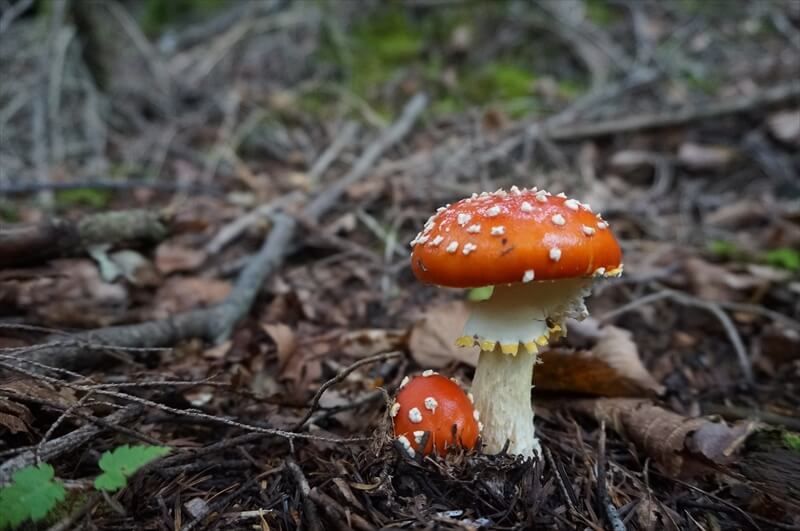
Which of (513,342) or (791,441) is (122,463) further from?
(791,441)

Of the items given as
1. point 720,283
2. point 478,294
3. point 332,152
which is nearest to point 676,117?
point 720,283

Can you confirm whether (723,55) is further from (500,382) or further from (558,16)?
(500,382)

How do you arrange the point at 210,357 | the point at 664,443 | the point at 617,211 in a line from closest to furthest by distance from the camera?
the point at 664,443, the point at 210,357, the point at 617,211

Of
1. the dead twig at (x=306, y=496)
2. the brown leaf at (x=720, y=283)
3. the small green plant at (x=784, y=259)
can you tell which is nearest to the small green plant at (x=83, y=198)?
the dead twig at (x=306, y=496)

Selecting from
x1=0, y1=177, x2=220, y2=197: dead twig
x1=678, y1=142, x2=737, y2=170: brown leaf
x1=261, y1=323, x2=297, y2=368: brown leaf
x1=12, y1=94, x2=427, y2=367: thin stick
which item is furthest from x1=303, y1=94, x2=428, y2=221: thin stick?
x1=678, y1=142, x2=737, y2=170: brown leaf

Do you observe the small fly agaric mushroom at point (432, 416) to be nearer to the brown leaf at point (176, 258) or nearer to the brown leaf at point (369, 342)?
the brown leaf at point (369, 342)

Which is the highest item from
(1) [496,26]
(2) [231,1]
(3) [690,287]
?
(2) [231,1]

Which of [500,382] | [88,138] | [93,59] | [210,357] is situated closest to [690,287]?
[500,382]
